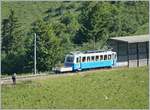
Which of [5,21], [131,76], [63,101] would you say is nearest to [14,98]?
[63,101]

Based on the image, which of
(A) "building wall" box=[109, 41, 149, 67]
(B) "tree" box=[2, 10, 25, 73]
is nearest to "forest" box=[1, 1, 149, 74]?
(B) "tree" box=[2, 10, 25, 73]

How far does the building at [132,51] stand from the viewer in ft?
174

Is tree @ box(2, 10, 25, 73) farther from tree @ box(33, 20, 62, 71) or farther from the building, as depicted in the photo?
the building

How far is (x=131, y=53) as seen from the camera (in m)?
53.6

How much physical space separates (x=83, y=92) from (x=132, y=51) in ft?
46.9

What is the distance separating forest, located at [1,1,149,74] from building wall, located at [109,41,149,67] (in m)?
4.53

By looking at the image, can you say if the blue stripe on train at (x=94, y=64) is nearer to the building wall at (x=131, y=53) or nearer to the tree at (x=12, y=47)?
the building wall at (x=131, y=53)

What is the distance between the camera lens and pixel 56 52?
2094 inches

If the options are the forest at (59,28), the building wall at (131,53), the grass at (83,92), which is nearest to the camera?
the grass at (83,92)

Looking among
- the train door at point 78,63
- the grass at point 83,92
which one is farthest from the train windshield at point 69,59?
the grass at point 83,92

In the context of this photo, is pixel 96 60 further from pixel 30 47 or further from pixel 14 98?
pixel 14 98

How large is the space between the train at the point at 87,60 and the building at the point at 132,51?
1.46 m

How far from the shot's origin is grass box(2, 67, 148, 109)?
123ft

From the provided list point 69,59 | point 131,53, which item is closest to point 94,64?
point 69,59
